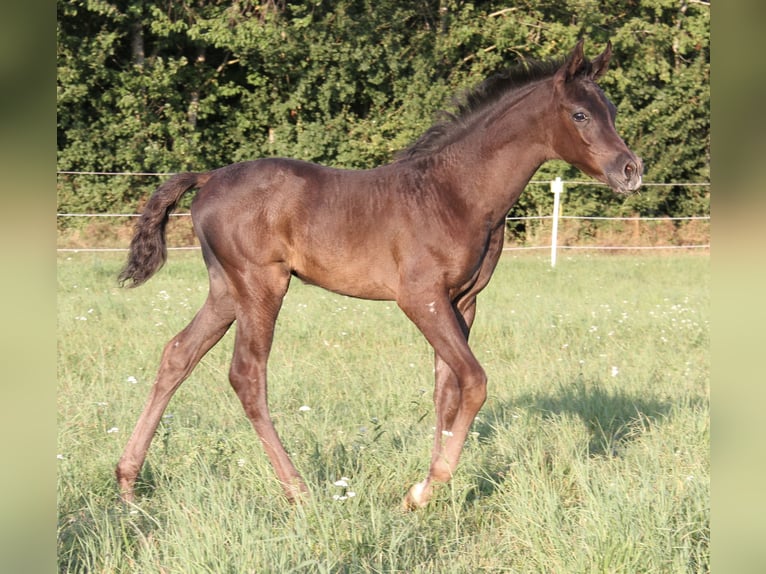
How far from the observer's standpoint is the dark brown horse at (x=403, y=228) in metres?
3.91

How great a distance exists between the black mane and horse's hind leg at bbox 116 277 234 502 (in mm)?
1345

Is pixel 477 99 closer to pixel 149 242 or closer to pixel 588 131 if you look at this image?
pixel 588 131

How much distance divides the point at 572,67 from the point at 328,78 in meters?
16.2

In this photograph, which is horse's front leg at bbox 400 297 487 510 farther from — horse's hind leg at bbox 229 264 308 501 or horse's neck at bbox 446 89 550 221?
horse's hind leg at bbox 229 264 308 501

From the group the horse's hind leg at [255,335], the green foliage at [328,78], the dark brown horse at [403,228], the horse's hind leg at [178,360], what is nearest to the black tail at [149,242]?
the dark brown horse at [403,228]

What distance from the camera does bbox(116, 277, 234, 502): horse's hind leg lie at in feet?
13.3

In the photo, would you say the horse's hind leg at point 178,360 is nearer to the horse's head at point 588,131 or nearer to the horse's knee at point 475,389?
the horse's knee at point 475,389

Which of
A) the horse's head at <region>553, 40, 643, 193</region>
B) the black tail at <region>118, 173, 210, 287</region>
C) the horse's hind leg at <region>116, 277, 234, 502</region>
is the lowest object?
the horse's hind leg at <region>116, 277, 234, 502</region>

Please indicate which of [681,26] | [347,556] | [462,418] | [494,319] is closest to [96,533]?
[347,556]

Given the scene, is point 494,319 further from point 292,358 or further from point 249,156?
point 249,156

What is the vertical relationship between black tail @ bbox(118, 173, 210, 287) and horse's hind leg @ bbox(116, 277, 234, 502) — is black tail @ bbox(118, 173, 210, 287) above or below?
above

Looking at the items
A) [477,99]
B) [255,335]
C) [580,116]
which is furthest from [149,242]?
[580,116]

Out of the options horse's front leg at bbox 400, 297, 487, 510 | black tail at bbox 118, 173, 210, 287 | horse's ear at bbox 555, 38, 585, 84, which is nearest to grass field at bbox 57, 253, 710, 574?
horse's front leg at bbox 400, 297, 487, 510
